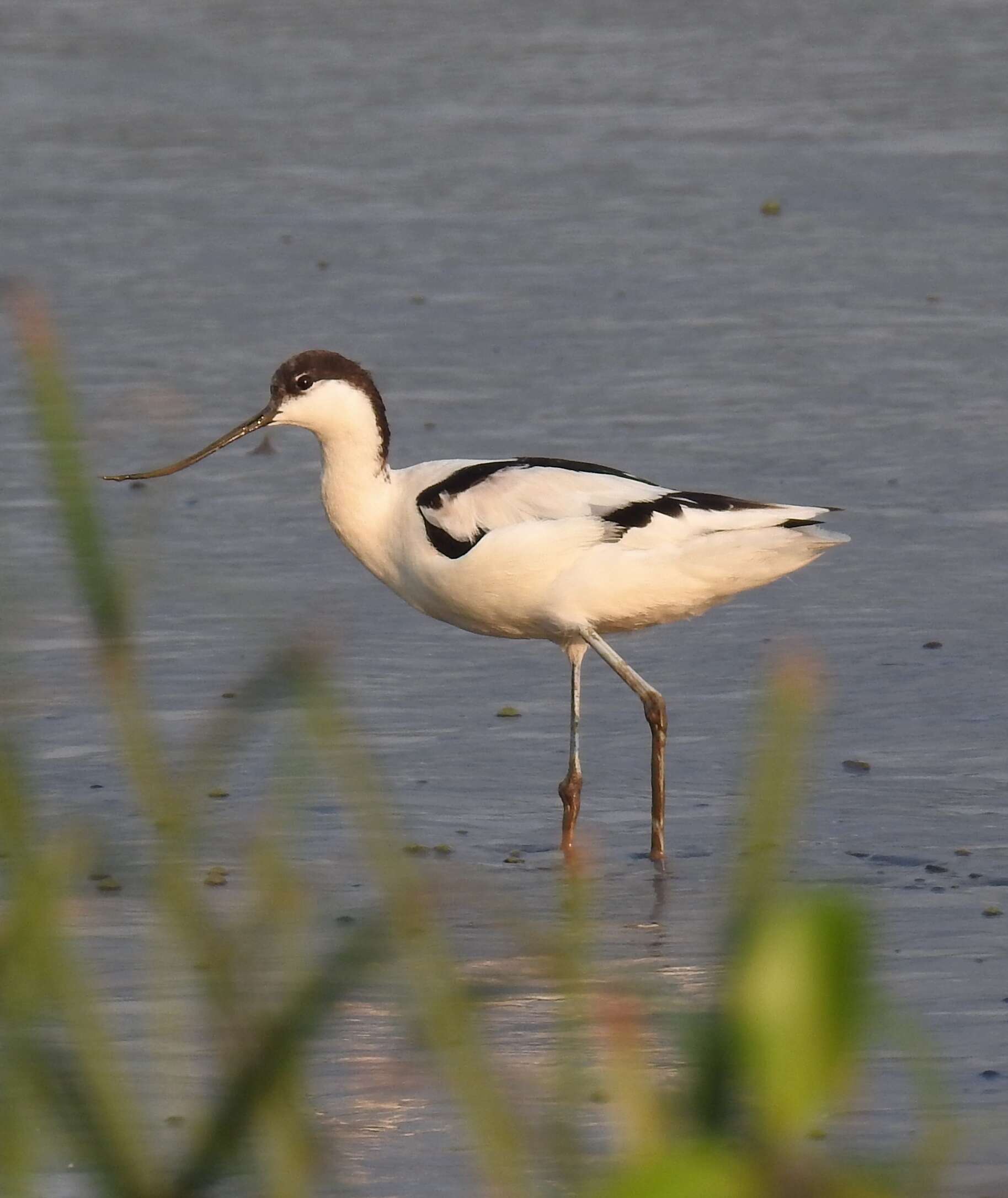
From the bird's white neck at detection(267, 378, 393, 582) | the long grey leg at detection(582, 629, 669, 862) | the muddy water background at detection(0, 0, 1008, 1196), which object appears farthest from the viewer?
the bird's white neck at detection(267, 378, 393, 582)

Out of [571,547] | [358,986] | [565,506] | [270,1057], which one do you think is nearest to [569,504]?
[565,506]

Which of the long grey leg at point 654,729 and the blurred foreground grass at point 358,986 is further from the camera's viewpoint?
the long grey leg at point 654,729

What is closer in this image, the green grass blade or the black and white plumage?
the green grass blade

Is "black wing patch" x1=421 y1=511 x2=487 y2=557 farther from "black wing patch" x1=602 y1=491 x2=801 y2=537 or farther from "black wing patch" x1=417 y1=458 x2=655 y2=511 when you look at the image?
"black wing patch" x1=602 y1=491 x2=801 y2=537

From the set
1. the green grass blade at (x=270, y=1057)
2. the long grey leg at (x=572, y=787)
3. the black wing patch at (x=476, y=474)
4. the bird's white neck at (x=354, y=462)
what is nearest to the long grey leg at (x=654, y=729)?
the long grey leg at (x=572, y=787)

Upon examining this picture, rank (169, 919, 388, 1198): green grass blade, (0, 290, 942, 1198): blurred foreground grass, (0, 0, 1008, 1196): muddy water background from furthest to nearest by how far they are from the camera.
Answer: (0, 0, 1008, 1196): muddy water background, (169, 919, 388, 1198): green grass blade, (0, 290, 942, 1198): blurred foreground grass

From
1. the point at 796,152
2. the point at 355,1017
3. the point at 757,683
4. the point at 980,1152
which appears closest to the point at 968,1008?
the point at 980,1152

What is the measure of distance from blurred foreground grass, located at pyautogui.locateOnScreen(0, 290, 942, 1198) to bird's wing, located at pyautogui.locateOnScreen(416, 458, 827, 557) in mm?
4515

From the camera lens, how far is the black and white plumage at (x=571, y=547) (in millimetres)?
6535

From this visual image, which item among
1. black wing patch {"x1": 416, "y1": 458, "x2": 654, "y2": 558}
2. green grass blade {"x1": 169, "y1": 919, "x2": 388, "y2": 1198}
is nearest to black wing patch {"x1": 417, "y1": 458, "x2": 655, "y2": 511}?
black wing patch {"x1": 416, "y1": 458, "x2": 654, "y2": 558}

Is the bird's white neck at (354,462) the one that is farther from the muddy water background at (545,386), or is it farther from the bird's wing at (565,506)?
the muddy water background at (545,386)

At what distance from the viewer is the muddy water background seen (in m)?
5.67

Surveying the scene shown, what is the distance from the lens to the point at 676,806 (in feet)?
21.3

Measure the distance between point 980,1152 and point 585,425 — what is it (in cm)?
618
